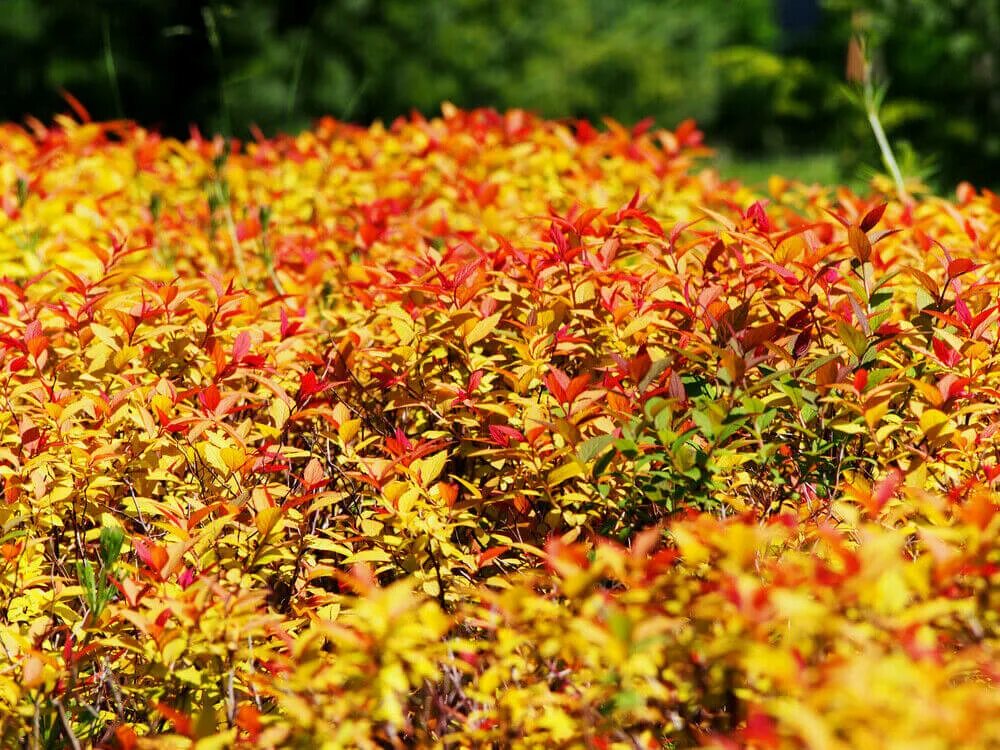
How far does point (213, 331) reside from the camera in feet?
8.32

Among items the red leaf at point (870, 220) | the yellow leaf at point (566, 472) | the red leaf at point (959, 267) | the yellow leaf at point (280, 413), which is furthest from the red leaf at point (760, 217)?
the yellow leaf at point (280, 413)

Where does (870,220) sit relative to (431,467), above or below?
above

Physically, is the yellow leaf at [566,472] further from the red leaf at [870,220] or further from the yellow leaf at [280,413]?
the red leaf at [870,220]

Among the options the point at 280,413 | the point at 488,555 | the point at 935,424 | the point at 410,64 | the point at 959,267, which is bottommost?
the point at 410,64

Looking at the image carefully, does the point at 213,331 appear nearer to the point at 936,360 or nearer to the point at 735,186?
the point at 936,360

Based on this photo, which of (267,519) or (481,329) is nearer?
(267,519)

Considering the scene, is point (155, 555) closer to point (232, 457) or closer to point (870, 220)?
point (232, 457)

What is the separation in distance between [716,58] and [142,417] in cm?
1599

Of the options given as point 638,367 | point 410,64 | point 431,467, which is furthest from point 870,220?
point 410,64

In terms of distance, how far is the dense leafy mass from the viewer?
1437 millimetres

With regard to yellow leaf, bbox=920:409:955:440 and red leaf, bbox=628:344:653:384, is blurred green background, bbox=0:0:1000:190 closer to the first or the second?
red leaf, bbox=628:344:653:384

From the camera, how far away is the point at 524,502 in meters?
2.10

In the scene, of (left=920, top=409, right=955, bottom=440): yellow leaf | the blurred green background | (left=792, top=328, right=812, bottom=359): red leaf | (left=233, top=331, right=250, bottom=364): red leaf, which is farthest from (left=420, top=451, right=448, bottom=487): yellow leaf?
the blurred green background

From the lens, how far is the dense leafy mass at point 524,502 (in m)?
1.44
